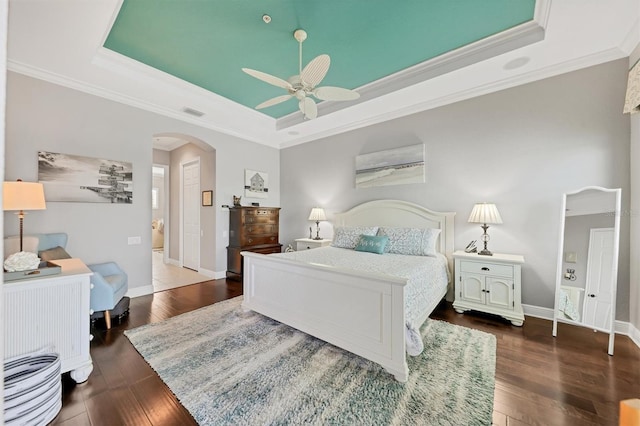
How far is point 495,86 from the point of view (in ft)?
11.0

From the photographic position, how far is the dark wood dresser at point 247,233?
16.0 feet

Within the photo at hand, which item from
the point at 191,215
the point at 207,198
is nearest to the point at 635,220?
the point at 207,198

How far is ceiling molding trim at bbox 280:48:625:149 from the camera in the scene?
2.76m

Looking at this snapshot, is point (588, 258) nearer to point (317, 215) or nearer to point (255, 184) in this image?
point (317, 215)

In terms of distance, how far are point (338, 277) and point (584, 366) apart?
2.16 m

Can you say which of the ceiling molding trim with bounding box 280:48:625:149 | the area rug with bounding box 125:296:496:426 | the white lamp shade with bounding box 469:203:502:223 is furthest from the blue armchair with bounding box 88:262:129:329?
the white lamp shade with bounding box 469:203:502:223

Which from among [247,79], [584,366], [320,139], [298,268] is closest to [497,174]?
[584,366]

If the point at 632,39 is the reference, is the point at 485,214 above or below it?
below

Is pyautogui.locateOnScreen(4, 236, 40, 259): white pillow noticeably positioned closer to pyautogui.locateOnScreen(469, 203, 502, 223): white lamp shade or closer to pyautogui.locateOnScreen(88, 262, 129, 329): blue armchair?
pyautogui.locateOnScreen(88, 262, 129, 329): blue armchair

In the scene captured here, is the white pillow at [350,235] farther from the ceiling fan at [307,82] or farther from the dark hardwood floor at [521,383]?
the ceiling fan at [307,82]

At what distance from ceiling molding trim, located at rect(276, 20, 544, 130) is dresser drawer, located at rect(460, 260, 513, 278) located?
7.79ft

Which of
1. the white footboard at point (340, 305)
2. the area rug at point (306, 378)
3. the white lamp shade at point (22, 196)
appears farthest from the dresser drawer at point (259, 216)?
the white lamp shade at point (22, 196)

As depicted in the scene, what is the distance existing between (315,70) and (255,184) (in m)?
3.54

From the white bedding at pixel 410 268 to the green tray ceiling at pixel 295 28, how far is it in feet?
8.05
